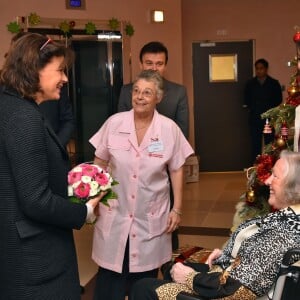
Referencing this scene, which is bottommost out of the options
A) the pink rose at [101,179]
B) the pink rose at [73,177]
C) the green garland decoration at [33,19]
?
the pink rose at [101,179]

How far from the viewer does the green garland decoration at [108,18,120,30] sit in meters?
6.69

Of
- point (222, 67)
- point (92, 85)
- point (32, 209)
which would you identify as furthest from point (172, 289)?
point (222, 67)

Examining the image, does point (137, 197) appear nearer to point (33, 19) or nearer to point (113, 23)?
point (33, 19)

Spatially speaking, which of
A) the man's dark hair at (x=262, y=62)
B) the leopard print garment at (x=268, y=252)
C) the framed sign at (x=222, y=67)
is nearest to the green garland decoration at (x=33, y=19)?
the framed sign at (x=222, y=67)

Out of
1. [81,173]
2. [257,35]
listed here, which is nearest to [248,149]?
[257,35]

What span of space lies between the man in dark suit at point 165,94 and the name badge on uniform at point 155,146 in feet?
2.42

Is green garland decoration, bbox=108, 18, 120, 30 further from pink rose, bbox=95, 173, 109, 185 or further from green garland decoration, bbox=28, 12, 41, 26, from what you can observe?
pink rose, bbox=95, 173, 109, 185

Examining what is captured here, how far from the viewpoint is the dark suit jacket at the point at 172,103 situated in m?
3.43

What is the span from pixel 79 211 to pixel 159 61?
5.88ft

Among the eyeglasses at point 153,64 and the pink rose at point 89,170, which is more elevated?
the eyeglasses at point 153,64

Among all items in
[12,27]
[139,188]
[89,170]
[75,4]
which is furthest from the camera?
A: [75,4]

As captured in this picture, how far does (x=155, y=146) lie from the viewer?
2713 mm

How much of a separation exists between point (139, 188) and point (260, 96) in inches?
221

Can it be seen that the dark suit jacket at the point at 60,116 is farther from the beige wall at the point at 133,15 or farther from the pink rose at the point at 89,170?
the beige wall at the point at 133,15
